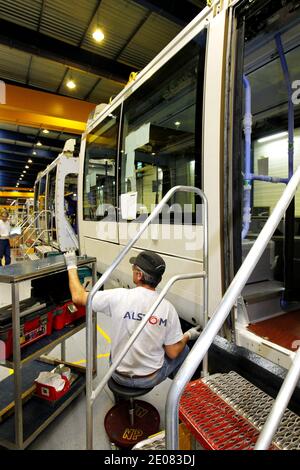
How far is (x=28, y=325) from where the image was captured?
5.66ft

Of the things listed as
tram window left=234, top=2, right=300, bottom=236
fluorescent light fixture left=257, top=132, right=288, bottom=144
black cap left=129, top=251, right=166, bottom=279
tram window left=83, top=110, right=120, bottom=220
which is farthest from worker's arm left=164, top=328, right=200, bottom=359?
fluorescent light fixture left=257, top=132, right=288, bottom=144

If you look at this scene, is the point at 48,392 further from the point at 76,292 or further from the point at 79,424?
the point at 76,292

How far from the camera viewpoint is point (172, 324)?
1688 mm

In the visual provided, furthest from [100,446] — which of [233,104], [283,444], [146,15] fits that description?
[146,15]

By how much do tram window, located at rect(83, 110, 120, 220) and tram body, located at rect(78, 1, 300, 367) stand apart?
25 mm

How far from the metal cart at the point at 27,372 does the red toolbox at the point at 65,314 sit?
0.14 feet

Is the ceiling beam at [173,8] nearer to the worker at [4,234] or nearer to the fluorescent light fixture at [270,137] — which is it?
the fluorescent light fixture at [270,137]

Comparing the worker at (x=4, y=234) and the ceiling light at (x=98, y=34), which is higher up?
the ceiling light at (x=98, y=34)

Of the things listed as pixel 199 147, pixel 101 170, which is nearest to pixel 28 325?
pixel 199 147

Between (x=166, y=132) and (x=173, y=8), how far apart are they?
300 cm

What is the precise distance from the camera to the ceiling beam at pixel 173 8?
150 inches

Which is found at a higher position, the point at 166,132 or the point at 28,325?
the point at 166,132

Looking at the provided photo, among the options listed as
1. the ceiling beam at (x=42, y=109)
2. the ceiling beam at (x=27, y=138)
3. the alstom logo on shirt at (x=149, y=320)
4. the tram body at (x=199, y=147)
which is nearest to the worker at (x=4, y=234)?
the ceiling beam at (x=42, y=109)
